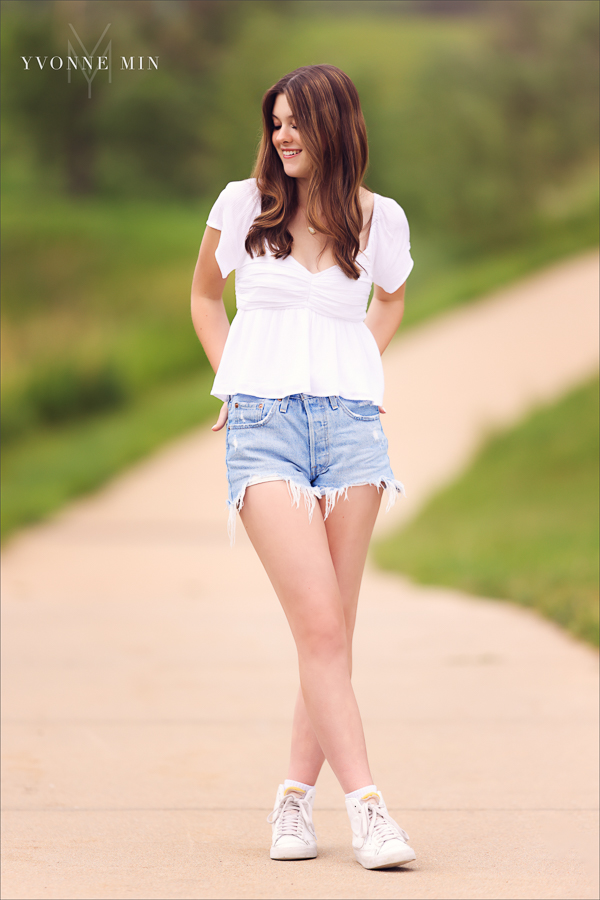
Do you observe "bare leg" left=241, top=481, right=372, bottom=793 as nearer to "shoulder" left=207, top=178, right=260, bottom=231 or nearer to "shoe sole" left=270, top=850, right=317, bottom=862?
"shoe sole" left=270, top=850, right=317, bottom=862

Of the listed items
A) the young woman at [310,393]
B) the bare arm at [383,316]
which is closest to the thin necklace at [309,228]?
the young woman at [310,393]

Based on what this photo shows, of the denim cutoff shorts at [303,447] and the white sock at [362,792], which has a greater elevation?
the denim cutoff shorts at [303,447]

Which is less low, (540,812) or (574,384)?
(574,384)

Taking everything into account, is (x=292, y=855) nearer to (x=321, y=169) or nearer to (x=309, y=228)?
(x=309, y=228)

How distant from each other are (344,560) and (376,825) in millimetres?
472

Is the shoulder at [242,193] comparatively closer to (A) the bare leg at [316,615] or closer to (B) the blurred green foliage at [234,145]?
(A) the bare leg at [316,615]

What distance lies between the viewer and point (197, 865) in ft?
7.09

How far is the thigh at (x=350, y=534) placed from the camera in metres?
2.11

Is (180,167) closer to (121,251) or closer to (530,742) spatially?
(121,251)

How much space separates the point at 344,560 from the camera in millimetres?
2133

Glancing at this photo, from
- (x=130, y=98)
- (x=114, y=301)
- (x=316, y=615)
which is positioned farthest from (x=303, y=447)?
(x=130, y=98)

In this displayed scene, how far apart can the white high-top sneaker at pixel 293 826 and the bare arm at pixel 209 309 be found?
0.83m

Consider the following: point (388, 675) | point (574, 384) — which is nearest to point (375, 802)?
point (388, 675)

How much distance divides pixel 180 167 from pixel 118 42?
199 centimetres
